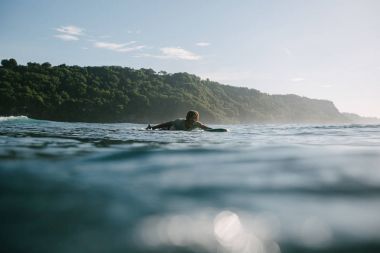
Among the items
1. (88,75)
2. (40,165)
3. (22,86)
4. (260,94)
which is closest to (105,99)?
(88,75)

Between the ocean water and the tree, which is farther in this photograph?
the tree

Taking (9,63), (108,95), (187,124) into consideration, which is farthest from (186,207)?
(9,63)

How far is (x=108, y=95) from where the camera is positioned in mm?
96062

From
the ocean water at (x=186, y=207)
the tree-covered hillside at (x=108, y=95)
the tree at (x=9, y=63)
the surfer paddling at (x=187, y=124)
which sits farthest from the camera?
the tree at (x=9, y=63)

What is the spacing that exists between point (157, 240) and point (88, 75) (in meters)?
109

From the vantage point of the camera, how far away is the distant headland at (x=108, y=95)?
75188 mm

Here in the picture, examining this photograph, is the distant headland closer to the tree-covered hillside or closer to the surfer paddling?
the tree-covered hillside

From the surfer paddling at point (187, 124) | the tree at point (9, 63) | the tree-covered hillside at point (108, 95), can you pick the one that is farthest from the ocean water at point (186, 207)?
the tree at point (9, 63)

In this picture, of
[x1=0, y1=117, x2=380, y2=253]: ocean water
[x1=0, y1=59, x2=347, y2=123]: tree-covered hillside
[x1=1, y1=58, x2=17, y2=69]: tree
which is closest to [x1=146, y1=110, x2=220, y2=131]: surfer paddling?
[x1=0, y1=117, x2=380, y2=253]: ocean water

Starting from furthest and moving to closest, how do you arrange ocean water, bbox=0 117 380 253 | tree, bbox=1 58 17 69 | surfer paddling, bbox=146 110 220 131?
tree, bbox=1 58 17 69 → surfer paddling, bbox=146 110 220 131 → ocean water, bbox=0 117 380 253

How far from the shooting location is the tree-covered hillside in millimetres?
75188

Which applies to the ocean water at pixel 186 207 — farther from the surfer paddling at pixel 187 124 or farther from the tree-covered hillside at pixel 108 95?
the tree-covered hillside at pixel 108 95

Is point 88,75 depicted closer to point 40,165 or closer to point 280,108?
point 40,165

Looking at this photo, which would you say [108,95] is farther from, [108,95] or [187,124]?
[187,124]
